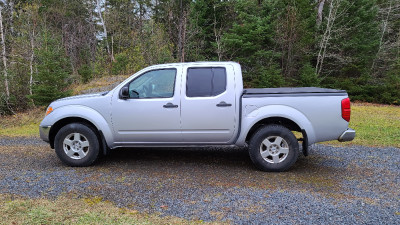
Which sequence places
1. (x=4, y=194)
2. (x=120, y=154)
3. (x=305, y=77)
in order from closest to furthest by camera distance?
1. (x=4, y=194)
2. (x=120, y=154)
3. (x=305, y=77)

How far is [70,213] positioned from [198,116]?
2.45 m

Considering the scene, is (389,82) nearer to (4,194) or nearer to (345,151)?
(345,151)

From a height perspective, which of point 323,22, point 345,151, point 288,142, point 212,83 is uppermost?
point 323,22

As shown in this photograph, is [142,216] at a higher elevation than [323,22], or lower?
lower

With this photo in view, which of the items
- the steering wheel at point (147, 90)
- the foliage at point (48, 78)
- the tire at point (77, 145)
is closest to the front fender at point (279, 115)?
the steering wheel at point (147, 90)

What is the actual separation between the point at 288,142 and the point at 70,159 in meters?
3.93

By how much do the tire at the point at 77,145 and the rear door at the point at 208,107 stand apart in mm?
1681

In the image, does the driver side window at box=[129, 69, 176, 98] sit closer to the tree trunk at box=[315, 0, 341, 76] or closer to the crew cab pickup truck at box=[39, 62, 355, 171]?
the crew cab pickup truck at box=[39, 62, 355, 171]

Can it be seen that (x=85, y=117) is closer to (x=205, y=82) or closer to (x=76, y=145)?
(x=76, y=145)

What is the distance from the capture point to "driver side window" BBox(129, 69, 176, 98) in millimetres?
5039

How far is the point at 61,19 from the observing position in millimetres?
24688

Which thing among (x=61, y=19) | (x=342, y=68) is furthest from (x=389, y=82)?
(x=61, y=19)

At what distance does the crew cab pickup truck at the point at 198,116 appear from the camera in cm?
474

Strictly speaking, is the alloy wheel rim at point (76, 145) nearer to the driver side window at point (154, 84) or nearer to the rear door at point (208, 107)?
the driver side window at point (154, 84)
